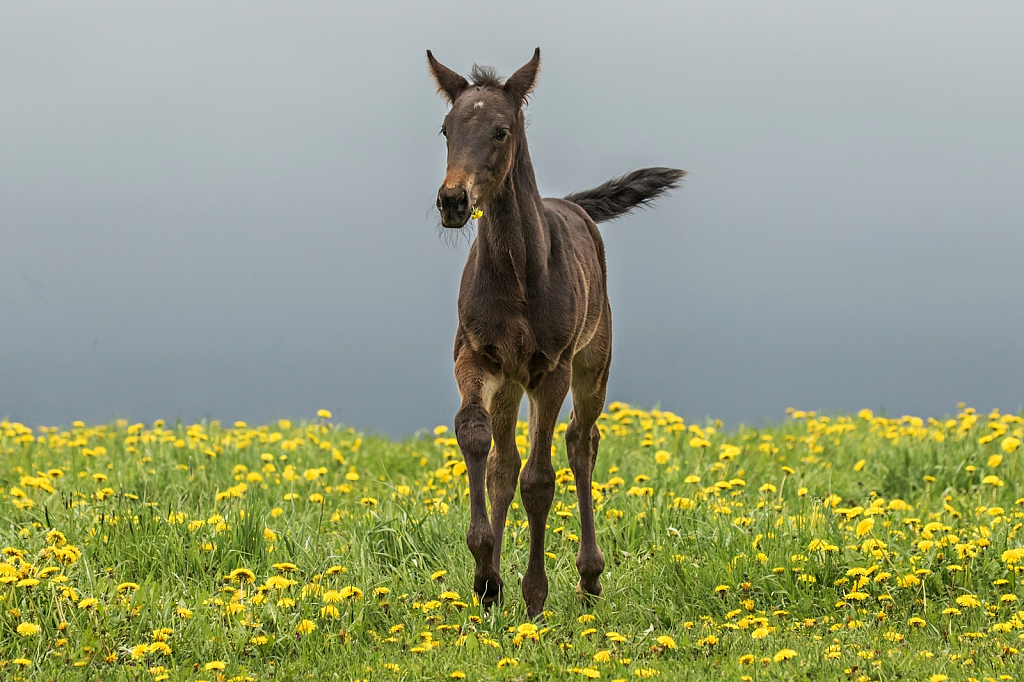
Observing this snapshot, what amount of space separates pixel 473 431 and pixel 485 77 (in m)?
1.93

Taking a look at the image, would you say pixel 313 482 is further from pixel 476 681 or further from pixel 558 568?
pixel 476 681

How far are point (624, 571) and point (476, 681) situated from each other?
1984mm

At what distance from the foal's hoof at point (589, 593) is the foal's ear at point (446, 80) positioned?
288cm

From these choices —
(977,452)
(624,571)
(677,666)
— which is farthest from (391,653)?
(977,452)

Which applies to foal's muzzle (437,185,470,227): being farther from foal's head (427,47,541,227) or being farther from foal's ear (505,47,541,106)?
foal's ear (505,47,541,106)

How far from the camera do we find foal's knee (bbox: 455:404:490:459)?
207 inches

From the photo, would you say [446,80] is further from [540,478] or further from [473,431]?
[540,478]

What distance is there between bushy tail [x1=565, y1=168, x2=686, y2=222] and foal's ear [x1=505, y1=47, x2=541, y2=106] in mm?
2142

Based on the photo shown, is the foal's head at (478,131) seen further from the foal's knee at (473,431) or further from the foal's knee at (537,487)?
the foal's knee at (537,487)

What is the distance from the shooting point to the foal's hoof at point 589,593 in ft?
19.5

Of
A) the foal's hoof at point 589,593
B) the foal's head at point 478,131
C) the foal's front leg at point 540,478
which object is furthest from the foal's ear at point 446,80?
the foal's hoof at point 589,593

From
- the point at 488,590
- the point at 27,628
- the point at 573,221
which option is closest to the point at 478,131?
the point at 573,221

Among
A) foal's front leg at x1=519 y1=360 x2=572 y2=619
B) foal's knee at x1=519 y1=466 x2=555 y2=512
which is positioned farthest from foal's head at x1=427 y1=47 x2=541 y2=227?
foal's knee at x1=519 y1=466 x2=555 y2=512

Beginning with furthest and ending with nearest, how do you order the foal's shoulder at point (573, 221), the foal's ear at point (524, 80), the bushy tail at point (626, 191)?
the bushy tail at point (626, 191)
the foal's shoulder at point (573, 221)
the foal's ear at point (524, 80)
